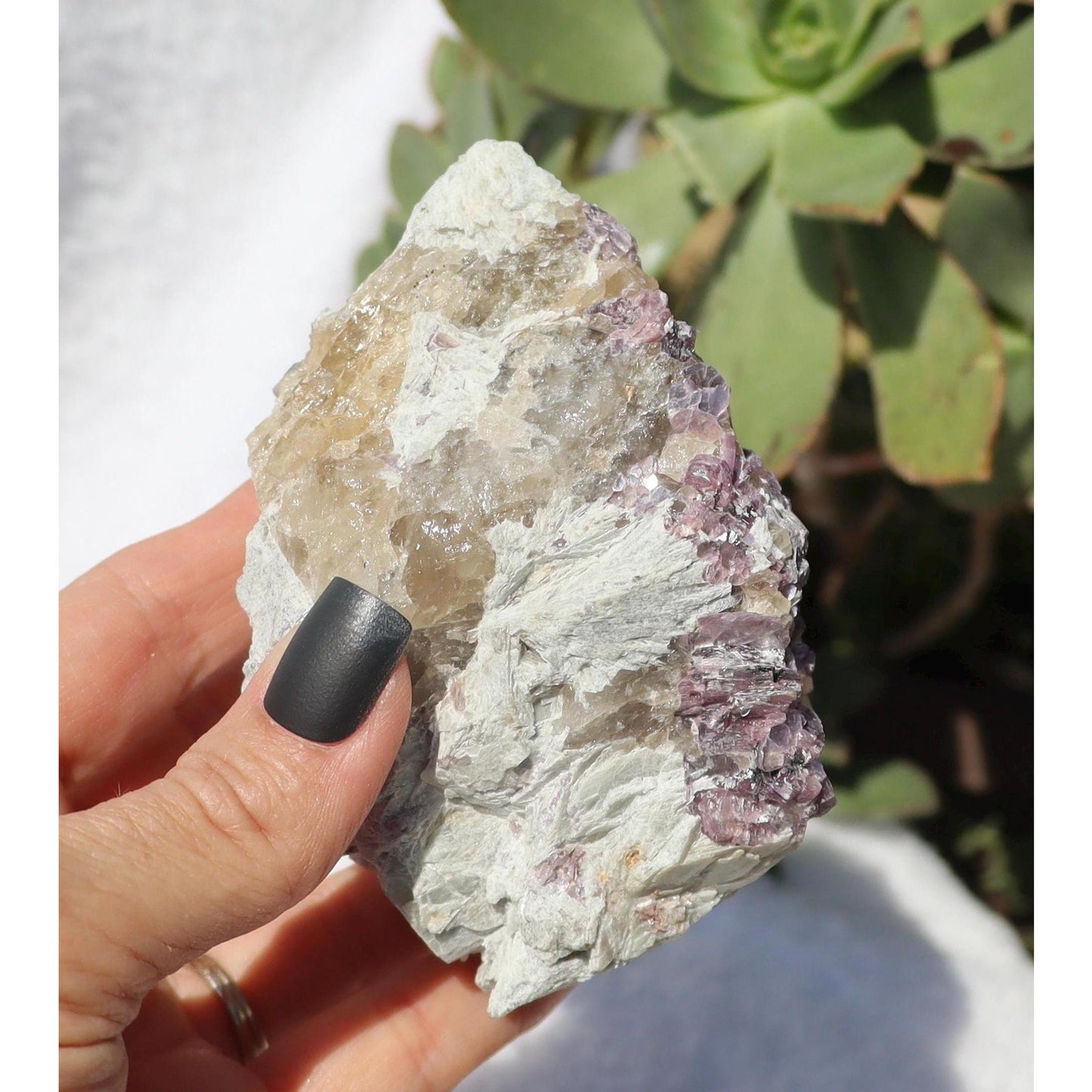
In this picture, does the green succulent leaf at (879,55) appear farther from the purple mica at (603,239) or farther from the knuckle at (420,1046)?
the knuckle at (420,1046)

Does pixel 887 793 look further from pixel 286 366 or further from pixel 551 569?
pixel 286 366

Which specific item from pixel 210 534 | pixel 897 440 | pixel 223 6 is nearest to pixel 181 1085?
pixel 210 534

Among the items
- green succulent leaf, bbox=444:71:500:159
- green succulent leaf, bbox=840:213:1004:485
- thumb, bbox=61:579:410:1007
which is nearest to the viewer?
thumb, bbox=61:579:410:1007

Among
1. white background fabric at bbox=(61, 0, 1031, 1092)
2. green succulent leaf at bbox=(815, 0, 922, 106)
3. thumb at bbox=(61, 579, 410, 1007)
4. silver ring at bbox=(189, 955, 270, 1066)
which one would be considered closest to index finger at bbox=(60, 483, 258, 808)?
silver ring at bbox=(189, 955, 270, 1066)

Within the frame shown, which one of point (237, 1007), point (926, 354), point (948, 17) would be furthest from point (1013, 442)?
point (237, 1007)

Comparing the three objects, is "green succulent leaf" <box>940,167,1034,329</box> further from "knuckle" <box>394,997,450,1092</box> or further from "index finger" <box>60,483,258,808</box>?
"knuckle" <box>394,997,450,1092</box>

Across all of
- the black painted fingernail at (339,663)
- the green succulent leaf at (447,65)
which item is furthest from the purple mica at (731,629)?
the green succulent leaf at (447,65)
